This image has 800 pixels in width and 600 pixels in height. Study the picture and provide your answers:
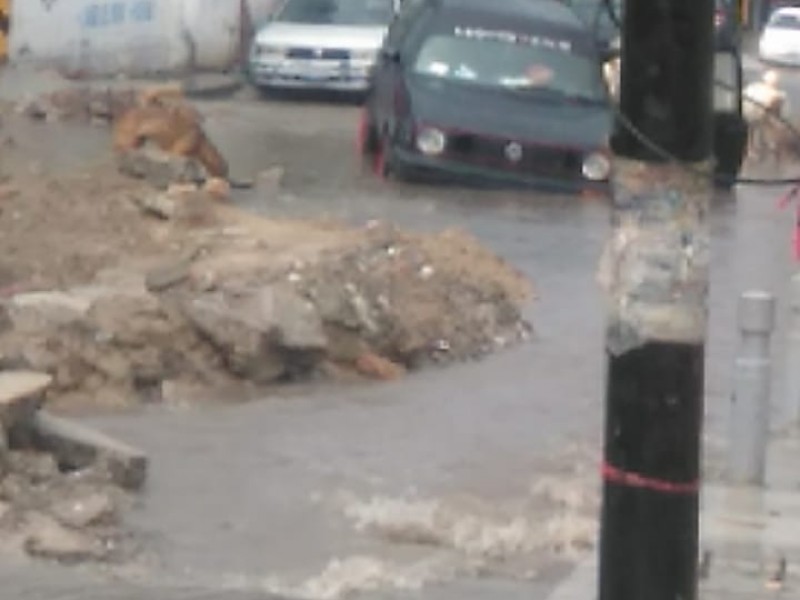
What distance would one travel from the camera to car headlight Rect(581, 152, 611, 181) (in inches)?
882

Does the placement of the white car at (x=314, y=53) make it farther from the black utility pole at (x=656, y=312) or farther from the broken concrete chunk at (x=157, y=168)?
the black utility pole at (x=656, y=312)

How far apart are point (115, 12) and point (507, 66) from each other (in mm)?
9633

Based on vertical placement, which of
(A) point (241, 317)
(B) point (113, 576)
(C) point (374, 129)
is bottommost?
(C) point (374, 129)

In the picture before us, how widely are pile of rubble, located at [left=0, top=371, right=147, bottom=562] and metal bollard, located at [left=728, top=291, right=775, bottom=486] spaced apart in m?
2.57

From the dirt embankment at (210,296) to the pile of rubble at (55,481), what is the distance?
1.09 m

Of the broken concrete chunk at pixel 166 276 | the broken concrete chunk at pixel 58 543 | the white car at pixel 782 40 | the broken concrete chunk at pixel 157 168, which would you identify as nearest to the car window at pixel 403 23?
the broken concrete chunk at pixel 157 168

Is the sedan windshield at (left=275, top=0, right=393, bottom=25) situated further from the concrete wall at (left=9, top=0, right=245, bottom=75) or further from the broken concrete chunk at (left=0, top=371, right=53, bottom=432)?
the broken concrete chunk at (left=0, top=371, right=53, bottom=432)

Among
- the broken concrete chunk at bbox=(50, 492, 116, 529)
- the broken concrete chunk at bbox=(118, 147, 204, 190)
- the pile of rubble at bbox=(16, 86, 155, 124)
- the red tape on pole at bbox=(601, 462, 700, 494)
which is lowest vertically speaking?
the pile of rubble at bbox=(16, 86, 155, 124)

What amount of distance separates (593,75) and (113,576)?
15002mm

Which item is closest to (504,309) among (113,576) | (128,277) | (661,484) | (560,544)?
(128,277)

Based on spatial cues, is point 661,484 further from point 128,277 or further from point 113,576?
point 128,277

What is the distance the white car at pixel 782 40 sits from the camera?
52.4 m

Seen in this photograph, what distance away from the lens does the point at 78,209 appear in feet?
53.9

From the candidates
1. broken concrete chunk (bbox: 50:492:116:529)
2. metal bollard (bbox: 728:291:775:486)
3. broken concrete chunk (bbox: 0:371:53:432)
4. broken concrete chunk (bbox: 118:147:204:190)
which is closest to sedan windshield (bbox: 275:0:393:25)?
broken concrete chunk (bbox: 118:147:204:190)
